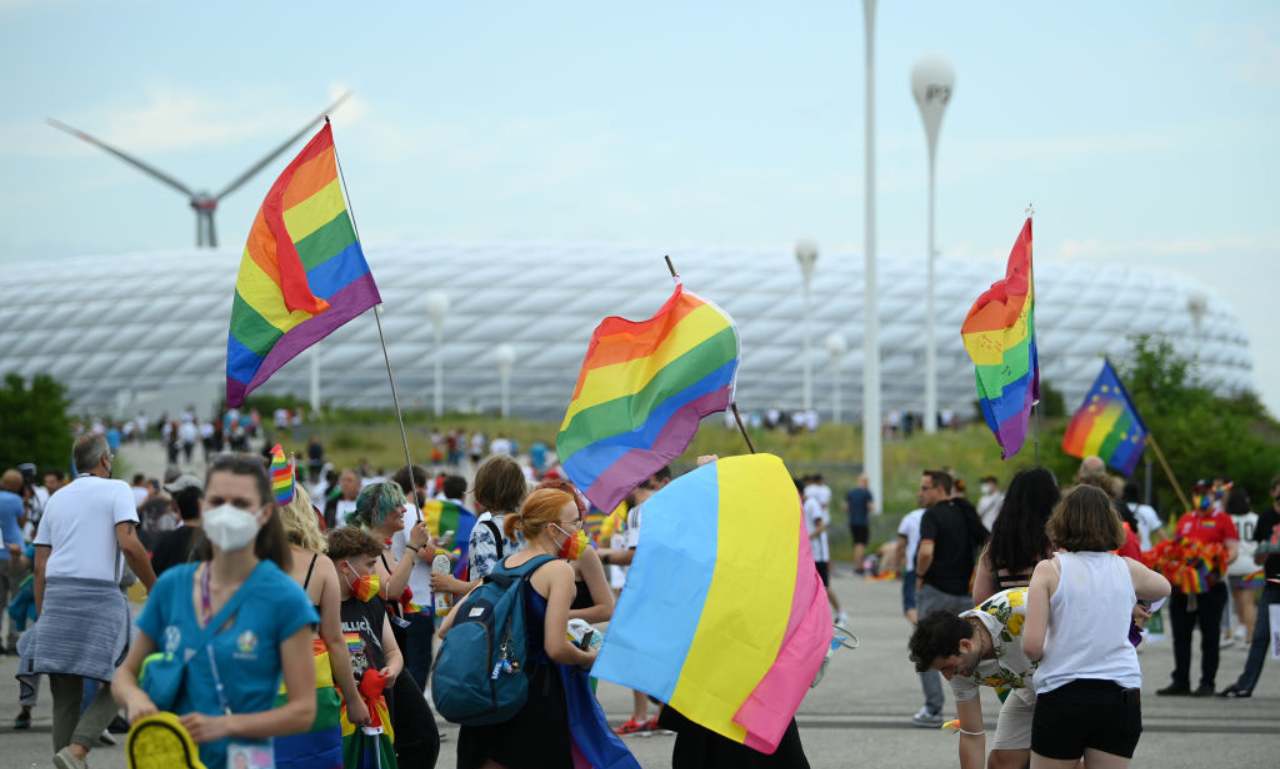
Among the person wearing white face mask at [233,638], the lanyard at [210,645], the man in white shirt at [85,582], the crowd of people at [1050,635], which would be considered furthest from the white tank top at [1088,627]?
the man in white shirt at [85,582]

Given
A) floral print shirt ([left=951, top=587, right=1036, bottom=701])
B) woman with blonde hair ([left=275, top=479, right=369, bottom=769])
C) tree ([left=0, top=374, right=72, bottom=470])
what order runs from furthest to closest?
1. tree ([left=0, top=374, right=72, bottom=470])
2. floral print shirt ([left=951, top=587, right=1036, bottom=701])
3. woman with blonde hair ([left=275, top=479, right=369, bottom=769])

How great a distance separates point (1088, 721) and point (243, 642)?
2.96m

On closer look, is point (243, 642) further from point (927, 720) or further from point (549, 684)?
point (927, 720)

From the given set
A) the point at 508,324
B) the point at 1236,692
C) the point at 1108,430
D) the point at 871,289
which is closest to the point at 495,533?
the point at 1236,692

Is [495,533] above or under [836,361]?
under

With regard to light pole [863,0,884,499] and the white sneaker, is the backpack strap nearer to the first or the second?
the white sneaker

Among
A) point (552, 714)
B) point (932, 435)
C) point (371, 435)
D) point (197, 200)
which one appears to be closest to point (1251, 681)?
point (552, 714)

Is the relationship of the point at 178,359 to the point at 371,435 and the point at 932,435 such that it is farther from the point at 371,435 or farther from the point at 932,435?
the point at 932,435

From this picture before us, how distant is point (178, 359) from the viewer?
85.6 m

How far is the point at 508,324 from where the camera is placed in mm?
86062

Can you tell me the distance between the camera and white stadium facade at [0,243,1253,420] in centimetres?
8525

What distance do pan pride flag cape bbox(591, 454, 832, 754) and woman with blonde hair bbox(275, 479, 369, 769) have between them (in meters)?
0.83

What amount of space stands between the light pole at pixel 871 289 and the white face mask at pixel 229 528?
75.1 ft

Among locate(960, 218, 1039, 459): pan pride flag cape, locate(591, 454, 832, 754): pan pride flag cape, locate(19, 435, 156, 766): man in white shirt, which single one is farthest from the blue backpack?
locate(960, 218, 1039, 459): pan pride flag cape
